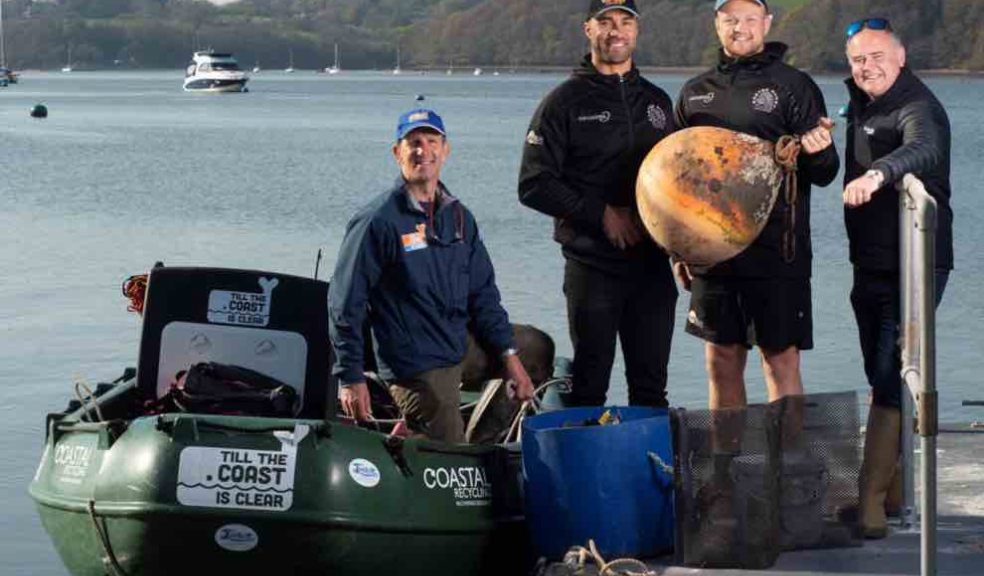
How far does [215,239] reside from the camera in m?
28.2

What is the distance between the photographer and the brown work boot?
7.47 m

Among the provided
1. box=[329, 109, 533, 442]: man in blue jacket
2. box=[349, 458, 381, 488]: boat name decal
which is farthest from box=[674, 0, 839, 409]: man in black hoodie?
box=[349, 458, 381, 488]: boat name decal

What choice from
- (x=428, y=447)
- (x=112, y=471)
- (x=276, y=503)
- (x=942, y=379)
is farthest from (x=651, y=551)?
(x=942, y=379)

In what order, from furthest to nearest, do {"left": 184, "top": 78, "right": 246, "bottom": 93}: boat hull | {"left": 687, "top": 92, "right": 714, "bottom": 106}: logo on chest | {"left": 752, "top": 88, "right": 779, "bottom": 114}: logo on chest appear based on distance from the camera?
{"left": 184, "top": 78, "right": 246, "bottom": 93}: boat hull → {"left": 687, "top": 92, "right": 714, "bottom": 106}: logo on chest → {"left": 752, "top": 88, "right": 779, "bottom": 114}: logo on chest

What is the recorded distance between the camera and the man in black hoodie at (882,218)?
7402 millimetres

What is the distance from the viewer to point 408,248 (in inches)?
291

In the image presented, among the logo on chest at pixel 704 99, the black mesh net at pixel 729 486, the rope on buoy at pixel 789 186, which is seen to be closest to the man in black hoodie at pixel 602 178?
the logo on chest at pixel 704 99

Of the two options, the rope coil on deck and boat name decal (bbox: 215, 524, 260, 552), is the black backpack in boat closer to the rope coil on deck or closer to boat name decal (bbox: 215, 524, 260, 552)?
boat name decal (bbox: 215, 524, 260, 552)

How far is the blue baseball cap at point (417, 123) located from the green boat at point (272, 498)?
3.64 feet

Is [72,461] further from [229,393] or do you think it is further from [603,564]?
[603,564]

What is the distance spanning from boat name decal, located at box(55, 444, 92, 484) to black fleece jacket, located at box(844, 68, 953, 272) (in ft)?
9.96

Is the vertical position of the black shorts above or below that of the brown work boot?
above

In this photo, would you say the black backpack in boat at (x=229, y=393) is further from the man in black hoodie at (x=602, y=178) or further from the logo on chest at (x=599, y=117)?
the logo on chest at (x=599, y=117)

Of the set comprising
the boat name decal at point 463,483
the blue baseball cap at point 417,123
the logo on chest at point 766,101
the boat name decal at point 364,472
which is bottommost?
the boat name decal at point 463,483
